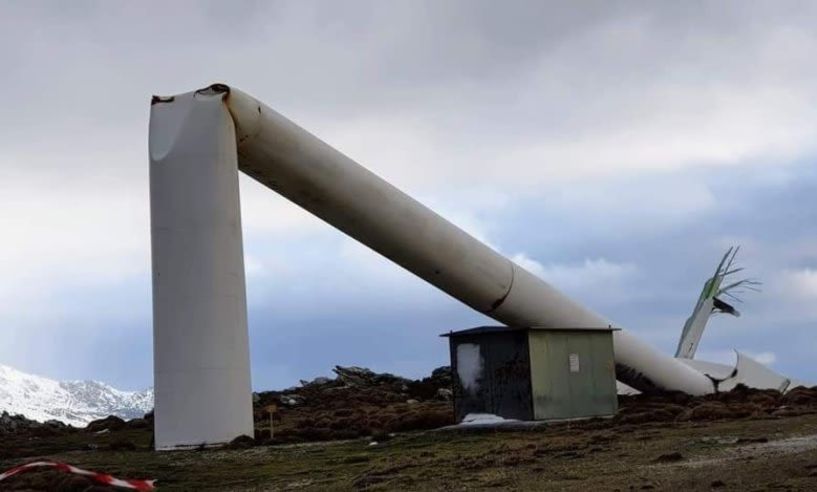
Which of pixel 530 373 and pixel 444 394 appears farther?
pixel 444 394

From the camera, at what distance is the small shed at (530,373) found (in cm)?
2047

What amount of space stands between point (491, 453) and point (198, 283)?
20.8 ft

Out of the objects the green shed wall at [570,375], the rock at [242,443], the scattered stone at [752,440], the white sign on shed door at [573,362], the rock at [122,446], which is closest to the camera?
the scattered stone at [752,440]

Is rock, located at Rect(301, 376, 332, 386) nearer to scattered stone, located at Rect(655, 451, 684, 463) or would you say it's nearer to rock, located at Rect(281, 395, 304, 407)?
rock, located at Rect(281, 395, 304, 407)

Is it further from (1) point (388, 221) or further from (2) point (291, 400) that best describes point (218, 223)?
(2) point (291, 400)

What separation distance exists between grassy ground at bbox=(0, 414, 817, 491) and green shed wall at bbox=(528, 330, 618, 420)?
40.8 inches

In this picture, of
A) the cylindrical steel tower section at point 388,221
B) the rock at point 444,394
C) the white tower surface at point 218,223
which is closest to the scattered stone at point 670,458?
the white tower surface at point 218,223

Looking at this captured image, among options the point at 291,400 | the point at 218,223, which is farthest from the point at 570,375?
the point at 291,400

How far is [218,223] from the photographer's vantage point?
1922cm

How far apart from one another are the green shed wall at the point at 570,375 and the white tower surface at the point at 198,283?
538 centimetres

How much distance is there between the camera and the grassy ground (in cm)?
1169

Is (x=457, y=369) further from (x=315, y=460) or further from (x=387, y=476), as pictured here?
(x=387, y=476)

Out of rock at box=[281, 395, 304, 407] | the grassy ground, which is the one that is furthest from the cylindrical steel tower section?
rock at box=[281, 395, 304, 407]

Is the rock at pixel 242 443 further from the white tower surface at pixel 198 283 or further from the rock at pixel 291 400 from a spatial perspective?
the rock at pixel 291 400
